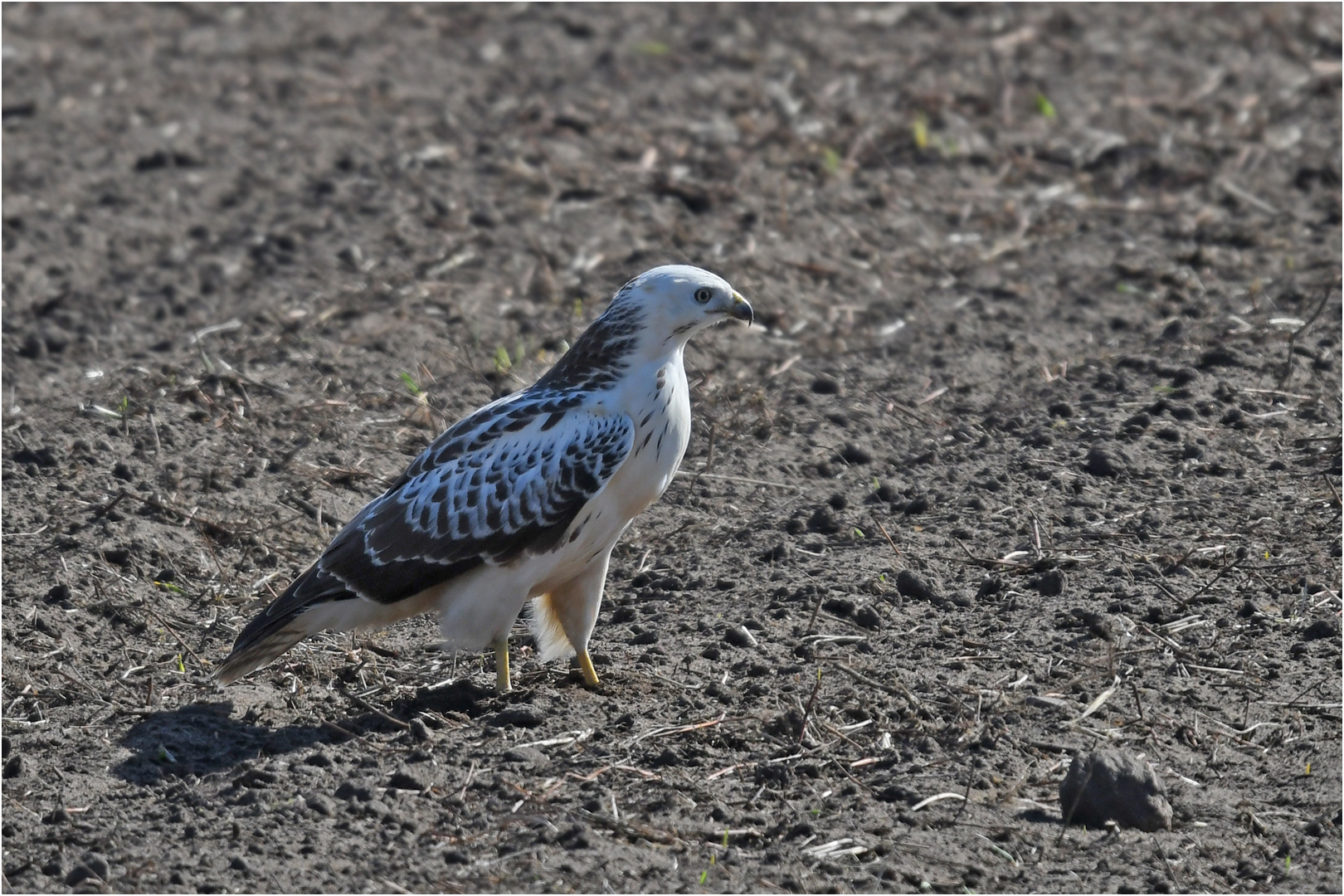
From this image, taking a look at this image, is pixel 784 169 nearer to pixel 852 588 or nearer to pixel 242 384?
pixel 242 384

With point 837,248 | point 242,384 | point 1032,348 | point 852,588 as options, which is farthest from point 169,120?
point 852,588

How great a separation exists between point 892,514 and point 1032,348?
2155 millimetres

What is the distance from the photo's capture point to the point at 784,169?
11508 mm

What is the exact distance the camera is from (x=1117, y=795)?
17.2ft

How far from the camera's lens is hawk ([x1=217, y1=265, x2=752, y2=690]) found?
6.31m

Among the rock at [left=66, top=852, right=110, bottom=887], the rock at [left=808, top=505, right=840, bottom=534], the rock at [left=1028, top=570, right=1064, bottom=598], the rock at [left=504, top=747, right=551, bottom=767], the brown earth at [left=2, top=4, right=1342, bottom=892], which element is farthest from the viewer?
the rock at [left=808, top=505, right=840, bottom=534]

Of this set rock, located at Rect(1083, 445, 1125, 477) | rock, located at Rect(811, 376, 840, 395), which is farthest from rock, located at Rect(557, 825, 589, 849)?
rock, located at Rect(811, 376, 840, 395)

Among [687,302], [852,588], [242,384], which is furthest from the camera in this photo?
[242,384]

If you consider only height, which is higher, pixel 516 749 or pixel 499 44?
pixel 499 44

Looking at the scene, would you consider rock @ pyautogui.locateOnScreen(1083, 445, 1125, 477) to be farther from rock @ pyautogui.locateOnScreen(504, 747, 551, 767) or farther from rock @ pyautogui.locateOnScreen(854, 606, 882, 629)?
rock @ pyautogui.locateOnScreen(504, 747, 551, 767)

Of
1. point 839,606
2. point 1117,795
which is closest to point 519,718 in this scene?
point 839,606

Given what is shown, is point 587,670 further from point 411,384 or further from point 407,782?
point 411,384

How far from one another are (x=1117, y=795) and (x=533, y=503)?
238cm

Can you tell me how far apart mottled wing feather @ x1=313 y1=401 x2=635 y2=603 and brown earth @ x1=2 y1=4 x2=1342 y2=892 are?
0.53 metres
